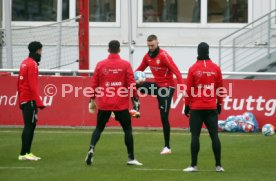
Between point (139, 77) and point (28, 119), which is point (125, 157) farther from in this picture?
point (139, 77)

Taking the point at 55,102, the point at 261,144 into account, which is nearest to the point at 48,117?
the point at 55,102

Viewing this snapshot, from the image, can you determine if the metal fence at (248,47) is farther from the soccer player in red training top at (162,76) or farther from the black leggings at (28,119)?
the black leggings at (28,119)

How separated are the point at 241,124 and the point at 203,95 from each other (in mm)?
7267

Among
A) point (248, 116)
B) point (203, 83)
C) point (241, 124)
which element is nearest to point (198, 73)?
point (203, 83)

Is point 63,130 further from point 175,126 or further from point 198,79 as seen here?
point 198,79

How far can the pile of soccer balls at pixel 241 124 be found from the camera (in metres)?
22.5

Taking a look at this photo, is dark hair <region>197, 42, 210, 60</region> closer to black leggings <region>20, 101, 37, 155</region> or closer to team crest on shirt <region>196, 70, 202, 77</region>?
team crest on shirt <region>196, 70, 202, 77</region>

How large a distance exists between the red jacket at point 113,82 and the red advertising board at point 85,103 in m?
7.06

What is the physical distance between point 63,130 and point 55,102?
98 centimetres

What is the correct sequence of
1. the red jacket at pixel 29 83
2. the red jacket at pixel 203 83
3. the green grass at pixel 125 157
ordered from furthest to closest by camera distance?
the red jacket at pixel 29 83, the red jacket at pixel 203 83, the green grass at pixel 125 157

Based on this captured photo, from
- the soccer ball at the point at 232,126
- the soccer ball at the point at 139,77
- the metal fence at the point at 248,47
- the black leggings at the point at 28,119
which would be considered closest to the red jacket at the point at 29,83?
the black leggings at the point at 28,119

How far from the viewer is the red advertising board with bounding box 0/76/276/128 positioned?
22.9 meters

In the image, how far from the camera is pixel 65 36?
32.1 metres

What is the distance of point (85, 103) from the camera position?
23594 mm
